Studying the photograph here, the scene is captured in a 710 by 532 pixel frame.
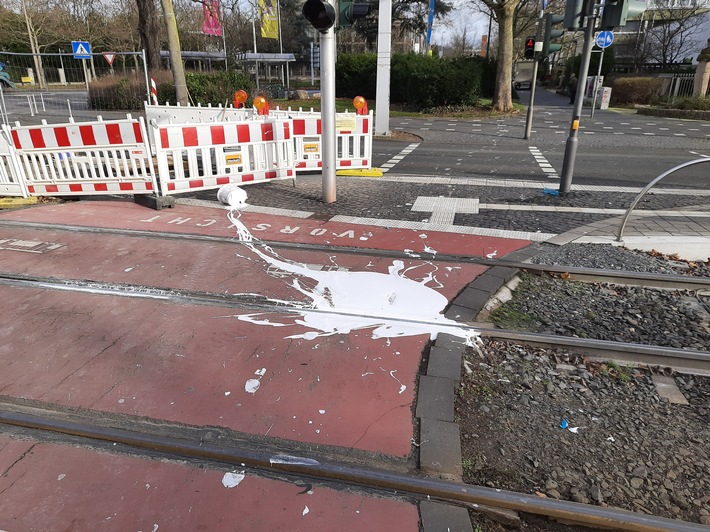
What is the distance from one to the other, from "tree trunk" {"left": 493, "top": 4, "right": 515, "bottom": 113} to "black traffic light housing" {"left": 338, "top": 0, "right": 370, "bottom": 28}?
18921mm

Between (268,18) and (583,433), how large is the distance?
1400 inches

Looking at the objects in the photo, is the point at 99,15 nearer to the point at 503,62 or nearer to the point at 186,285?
the point at 503,62

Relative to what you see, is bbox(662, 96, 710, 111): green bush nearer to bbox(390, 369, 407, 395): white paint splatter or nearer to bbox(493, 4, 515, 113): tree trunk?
bbox(493, 4, 515, 113): tree trunk

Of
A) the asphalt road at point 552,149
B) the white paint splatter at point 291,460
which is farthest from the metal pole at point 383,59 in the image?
the white paint splatter at point 291,460

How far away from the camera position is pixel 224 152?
8.26 m

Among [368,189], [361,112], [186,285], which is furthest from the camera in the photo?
[361,112]

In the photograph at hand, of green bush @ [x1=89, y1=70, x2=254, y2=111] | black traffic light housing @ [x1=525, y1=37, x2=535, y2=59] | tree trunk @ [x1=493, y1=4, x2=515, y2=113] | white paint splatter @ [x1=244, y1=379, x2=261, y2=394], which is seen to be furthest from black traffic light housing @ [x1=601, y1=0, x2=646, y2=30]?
green bush @ [x1=89, y1=70, x2=254, y2=111]

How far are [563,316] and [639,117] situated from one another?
24.9m

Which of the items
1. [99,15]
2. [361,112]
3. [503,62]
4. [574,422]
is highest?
[99,15]

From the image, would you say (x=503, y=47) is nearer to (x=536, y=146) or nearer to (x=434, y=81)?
(x=434, y=81)

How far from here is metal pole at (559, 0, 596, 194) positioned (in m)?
7.58

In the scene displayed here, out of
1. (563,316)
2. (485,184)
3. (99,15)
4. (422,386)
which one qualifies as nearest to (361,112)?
(485,184)

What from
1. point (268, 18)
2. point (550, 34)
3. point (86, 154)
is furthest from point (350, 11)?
point (268, 18)

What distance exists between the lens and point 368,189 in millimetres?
9227
